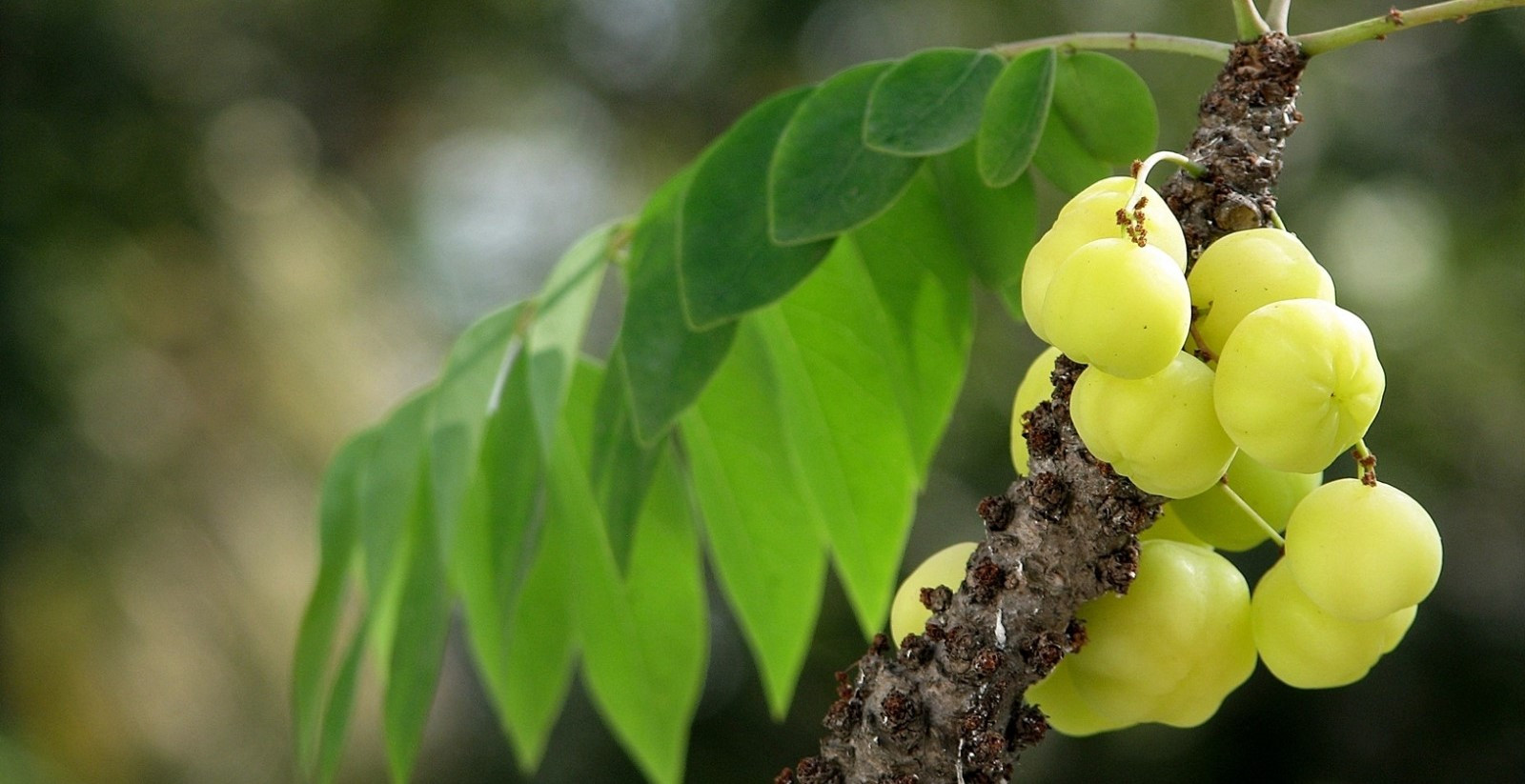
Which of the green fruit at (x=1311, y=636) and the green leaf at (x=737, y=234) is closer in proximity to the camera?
the green fruit at (x=1311, y=636)

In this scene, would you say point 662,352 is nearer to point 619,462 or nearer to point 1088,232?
point 619,462

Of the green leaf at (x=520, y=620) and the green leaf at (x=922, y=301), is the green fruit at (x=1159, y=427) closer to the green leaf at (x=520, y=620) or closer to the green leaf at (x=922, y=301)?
the green leaf at (x=922, y=301)

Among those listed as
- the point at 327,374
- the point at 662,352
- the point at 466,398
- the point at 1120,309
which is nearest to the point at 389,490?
the point at 466,398

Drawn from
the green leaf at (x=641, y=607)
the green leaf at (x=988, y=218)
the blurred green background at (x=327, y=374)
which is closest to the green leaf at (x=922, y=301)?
the green leaf at (x=988, y=218)

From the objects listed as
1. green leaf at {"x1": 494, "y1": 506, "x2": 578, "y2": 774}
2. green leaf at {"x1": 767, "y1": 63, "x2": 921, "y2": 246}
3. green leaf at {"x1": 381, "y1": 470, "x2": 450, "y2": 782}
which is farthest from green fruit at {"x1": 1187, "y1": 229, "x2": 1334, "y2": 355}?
green leaf at {"x1": 494, "y1": 506, "x2": 578, "y2": 774}

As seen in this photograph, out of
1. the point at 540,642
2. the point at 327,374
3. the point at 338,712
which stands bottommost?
the point at 327,374

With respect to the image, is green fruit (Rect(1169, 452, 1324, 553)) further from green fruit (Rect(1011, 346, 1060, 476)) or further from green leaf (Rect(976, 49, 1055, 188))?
green leaf (Rect(976, 49, 1055, 188))

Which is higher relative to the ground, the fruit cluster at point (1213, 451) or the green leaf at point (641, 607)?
the fruit cluster at point (1213, 451)
